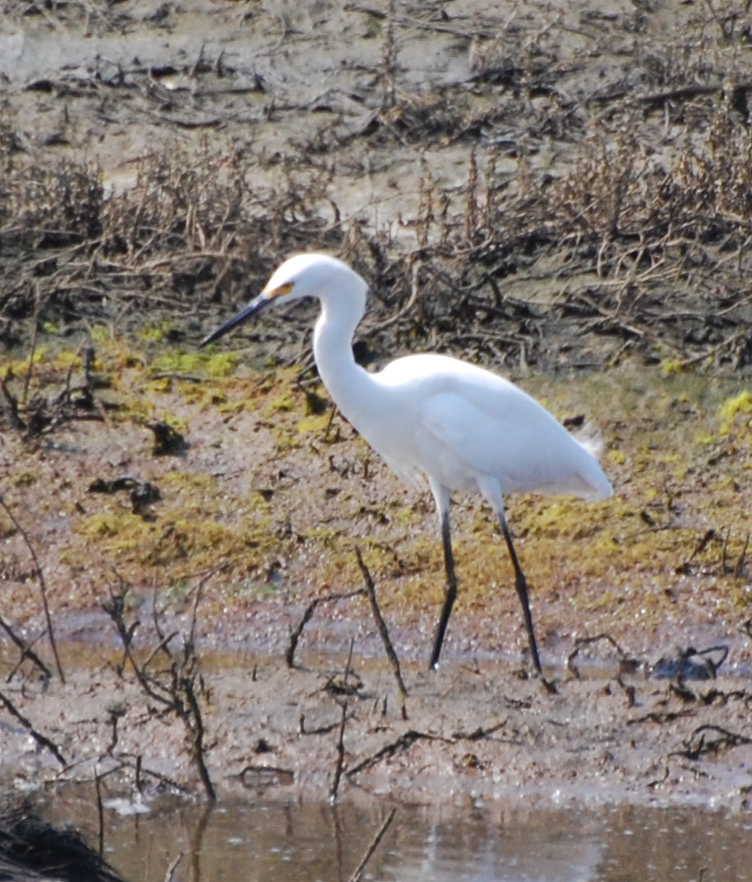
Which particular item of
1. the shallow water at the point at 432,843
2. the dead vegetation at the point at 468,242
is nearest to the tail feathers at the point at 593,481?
the dead vegetation at the point at 468,242

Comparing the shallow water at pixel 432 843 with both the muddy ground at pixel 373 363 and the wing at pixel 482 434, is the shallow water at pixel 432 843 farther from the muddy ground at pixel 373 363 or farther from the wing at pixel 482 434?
the wing at pixel 482 434

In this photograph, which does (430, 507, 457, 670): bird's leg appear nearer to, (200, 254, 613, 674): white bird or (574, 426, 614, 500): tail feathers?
(200, 254, 613, 674): white bird

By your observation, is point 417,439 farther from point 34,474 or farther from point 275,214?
point 275,214

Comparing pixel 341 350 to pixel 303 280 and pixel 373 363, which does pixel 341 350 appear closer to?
pixel 303 280

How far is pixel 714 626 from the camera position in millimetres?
6477

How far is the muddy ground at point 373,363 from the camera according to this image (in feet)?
18.0

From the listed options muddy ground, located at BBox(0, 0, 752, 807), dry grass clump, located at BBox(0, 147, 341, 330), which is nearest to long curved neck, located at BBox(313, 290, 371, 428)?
muddy ground, located at BBox(0, 0, 752, 807)

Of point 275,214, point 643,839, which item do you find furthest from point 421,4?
point 643,839

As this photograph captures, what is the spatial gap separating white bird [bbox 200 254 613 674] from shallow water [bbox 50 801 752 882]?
42.2 inches

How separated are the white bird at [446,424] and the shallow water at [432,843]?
107 centimetres

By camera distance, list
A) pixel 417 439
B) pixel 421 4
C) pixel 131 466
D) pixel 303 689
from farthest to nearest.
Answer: pixel 421 4 → pixel 131 466 → pixel 417 439 → pixel 303 689

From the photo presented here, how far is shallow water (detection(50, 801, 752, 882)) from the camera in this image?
4664mm

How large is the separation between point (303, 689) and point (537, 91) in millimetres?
5637

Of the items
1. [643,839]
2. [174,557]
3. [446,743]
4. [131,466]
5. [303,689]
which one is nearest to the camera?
[643,839]
